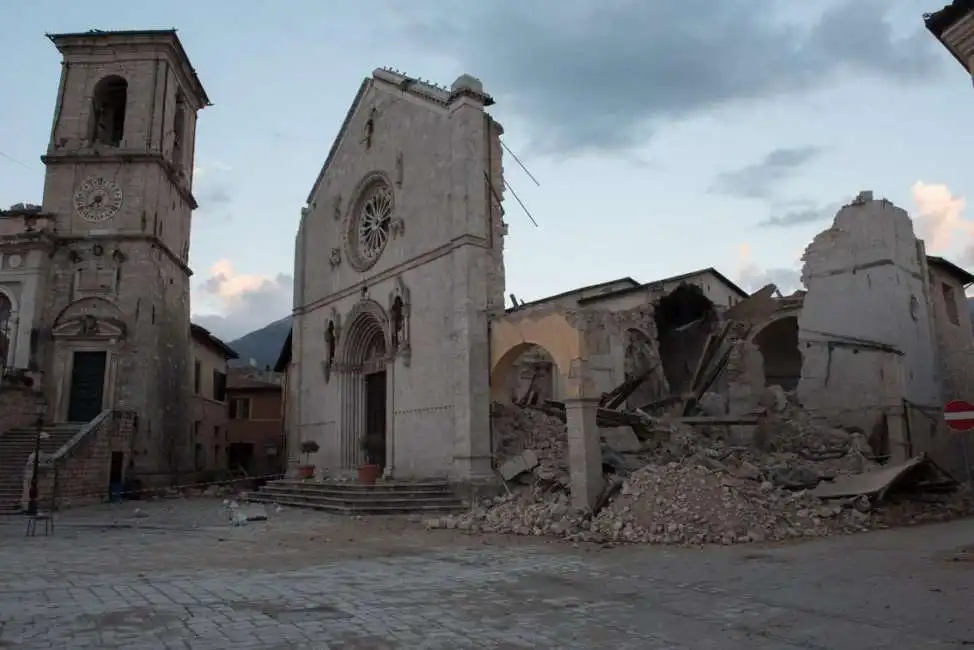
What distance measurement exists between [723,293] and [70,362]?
25.3 m

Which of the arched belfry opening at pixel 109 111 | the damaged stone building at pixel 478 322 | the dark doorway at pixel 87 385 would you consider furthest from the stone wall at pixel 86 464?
the arched belfry opening at pixel 109 111

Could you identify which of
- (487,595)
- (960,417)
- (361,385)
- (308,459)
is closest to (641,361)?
(361,385)

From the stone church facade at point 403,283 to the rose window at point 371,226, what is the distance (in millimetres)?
62

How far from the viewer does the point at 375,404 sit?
2348 centimetres

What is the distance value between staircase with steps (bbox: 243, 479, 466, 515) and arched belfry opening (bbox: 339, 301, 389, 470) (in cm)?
354

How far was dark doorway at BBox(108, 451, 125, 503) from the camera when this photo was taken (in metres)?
21.8

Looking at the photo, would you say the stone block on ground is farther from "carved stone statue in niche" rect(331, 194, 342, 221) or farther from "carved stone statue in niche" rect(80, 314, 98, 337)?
"carved stone statue in niche" rect(80, 314, 98, 337)

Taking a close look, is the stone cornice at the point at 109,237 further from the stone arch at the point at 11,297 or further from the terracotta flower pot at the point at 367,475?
the terracotta flower pot at the point at 367,475

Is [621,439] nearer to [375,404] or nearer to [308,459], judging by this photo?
[375,404]

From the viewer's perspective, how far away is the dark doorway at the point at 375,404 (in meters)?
23.1

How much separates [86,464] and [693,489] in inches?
712

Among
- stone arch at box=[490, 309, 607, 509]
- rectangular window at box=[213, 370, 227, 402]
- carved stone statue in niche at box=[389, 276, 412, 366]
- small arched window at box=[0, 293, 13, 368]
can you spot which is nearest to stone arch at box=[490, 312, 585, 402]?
stone arch at box=[490, 309, 607, 509]

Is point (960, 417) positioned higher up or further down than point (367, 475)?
higher up

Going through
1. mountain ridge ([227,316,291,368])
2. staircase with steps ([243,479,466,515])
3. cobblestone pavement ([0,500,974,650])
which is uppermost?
mountain ridge ([227,316,291,368])
